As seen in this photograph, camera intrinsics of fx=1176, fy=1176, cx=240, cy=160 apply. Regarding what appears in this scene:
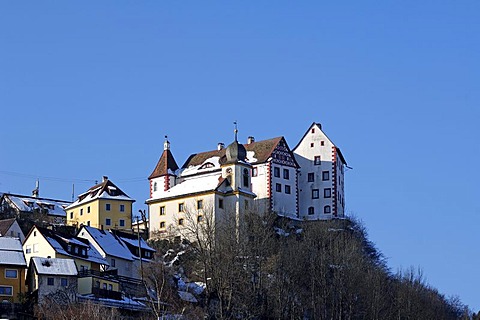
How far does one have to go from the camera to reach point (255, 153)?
5344 inches

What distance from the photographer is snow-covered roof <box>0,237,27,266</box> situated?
307 ft

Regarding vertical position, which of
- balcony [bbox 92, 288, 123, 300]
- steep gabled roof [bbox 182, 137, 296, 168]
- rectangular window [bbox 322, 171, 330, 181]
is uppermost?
steep gabled roof [bbox 182, 137, 296, 168]

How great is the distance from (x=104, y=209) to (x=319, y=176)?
81.9 ft

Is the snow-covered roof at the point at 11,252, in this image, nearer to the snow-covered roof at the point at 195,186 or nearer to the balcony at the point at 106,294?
the balcony at the point at 106,294

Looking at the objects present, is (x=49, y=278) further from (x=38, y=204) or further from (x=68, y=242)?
(x=38, y=204)

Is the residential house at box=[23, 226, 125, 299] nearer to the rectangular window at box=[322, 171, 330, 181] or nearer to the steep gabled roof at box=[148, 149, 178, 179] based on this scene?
the steep gabled roof at box=[148, 149, 178, 179]

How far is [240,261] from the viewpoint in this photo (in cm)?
10269

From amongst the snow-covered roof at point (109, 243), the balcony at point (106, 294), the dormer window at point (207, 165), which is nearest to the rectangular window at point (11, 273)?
the balcony at point (106, 294)

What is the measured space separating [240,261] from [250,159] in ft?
109

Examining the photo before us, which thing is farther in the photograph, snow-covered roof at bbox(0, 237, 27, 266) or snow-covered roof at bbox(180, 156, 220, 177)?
snow-covered roof at bbox(180, 156, 220, 177)

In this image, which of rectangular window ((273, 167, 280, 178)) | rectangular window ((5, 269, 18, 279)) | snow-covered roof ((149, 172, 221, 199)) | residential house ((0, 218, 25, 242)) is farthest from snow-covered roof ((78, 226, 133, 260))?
rectangular window ((273, 167, 280, 178))

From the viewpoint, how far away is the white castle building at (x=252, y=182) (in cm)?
12744

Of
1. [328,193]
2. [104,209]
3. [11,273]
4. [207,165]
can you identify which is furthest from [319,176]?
[11,273]

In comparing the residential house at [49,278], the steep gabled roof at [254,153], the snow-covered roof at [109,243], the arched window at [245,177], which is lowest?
the residential house at [49,278]
